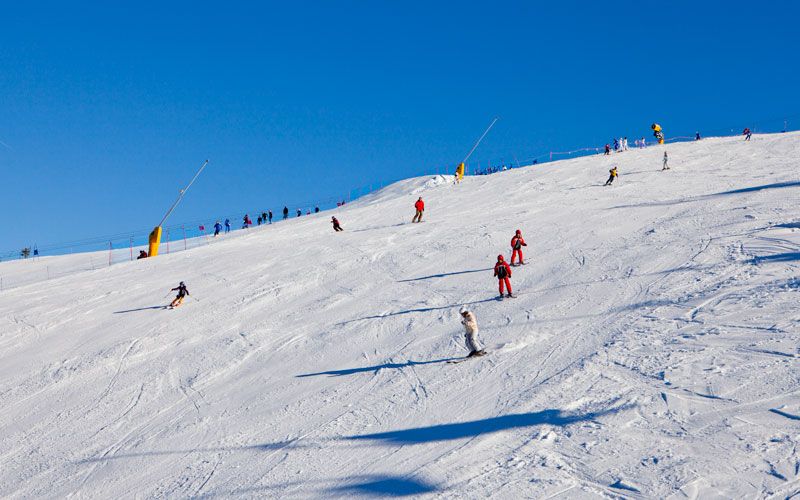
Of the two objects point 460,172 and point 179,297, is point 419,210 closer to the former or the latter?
point 179,297

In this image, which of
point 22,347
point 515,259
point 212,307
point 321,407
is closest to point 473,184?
point 515,259

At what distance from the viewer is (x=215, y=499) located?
11422mm

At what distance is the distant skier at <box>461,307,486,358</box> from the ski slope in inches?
9.6

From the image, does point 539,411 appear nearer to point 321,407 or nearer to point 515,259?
point 321,407

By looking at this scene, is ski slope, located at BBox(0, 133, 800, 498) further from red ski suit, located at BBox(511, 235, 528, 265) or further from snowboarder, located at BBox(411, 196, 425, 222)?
snowboarder, located at BBox(411, 196, 425, 222)

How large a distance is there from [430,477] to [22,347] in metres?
16.0

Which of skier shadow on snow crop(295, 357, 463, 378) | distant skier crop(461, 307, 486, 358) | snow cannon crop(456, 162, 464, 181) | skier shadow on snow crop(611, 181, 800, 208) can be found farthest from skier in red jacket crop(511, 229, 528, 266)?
snow cannon crop(456, 162, 464, 181)

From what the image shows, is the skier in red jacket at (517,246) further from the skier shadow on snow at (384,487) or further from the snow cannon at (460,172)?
the snow cannon at (460,172)

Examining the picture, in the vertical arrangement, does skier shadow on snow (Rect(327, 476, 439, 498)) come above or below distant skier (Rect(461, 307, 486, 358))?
below

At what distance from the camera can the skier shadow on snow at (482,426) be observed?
1176cm

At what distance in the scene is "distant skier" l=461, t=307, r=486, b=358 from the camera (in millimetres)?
15133

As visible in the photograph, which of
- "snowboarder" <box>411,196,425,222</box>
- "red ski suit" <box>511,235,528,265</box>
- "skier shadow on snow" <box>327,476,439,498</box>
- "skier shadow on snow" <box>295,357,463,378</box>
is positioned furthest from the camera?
"snowboarder" <box>411,196,425,222</box>

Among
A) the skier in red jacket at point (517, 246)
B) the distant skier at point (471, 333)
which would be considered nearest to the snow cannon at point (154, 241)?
the skier in red jacket at point (517, 246)

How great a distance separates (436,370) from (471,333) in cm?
108
